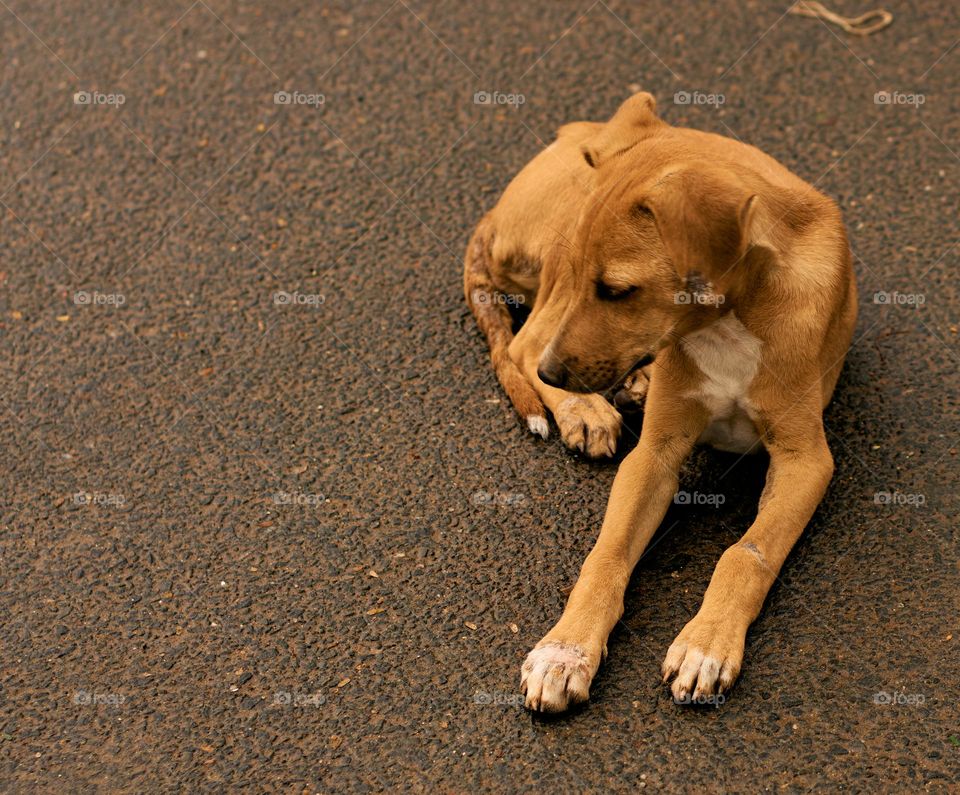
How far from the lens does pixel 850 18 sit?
22.6ft

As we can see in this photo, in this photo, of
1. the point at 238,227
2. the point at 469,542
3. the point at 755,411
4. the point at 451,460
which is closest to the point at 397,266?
the point at 238,227

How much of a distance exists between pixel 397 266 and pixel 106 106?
229cm

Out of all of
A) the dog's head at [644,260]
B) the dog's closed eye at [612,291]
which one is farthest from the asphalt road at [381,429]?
the dog's closed eye at [612,291]

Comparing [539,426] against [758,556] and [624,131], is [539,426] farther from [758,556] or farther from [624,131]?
[624,131]

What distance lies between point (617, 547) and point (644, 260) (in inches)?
40.4

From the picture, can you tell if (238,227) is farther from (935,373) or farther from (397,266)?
(935,373)

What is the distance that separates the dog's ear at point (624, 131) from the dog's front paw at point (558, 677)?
5.35ft

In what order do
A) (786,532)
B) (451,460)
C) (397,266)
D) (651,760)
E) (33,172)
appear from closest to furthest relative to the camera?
(651,760)
(786,532)
(451,460)
(397,266)
(33,172)

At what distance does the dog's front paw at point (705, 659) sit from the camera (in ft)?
12.0

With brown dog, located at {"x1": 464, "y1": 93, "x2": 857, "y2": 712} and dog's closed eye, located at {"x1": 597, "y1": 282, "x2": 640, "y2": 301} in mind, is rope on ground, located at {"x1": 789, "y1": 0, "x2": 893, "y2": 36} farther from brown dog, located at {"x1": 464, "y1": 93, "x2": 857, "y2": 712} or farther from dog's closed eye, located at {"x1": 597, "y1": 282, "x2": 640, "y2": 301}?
dog's closed eye, located at {"x1": 597, "y1": 282, "x2": 640, "y2": 301}

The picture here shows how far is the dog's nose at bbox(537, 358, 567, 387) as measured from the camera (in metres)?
3.83

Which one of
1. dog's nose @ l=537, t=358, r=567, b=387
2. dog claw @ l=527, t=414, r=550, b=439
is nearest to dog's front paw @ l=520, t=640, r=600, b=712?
dog's nose @ l=537, t=358, r=567, b=387

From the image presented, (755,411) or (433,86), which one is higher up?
(755,411)

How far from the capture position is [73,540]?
4.42 meters
